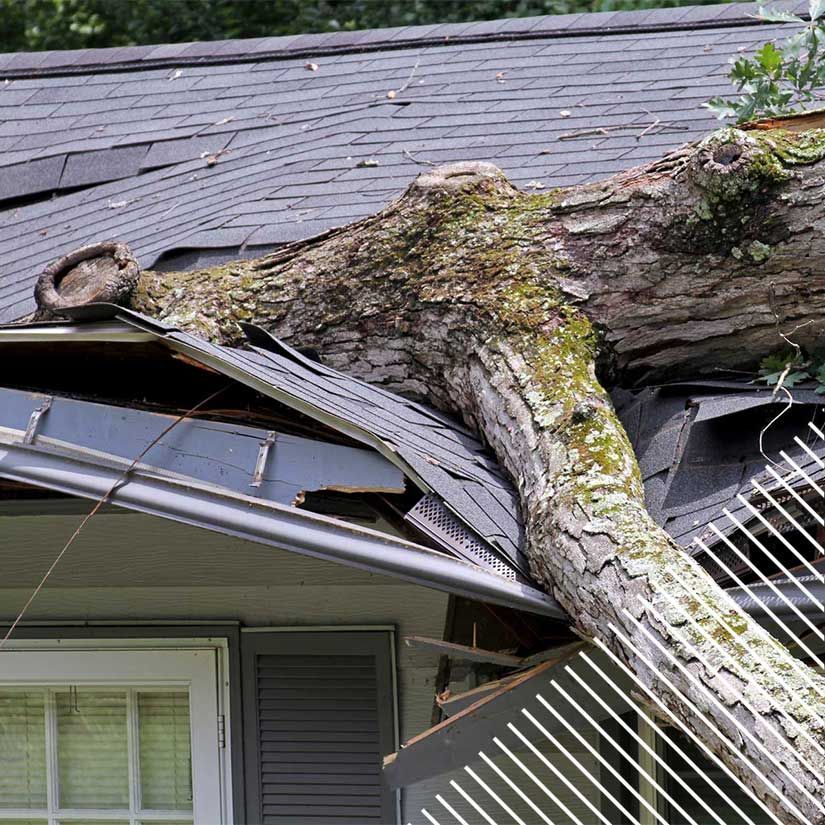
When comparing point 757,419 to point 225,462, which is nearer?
point 225,462

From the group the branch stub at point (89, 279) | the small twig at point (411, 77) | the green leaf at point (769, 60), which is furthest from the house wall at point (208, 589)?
the small twig at point (411, 77)

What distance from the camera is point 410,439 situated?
2844mm

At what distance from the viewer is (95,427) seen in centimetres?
281

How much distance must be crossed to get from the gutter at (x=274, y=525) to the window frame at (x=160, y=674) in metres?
1.29

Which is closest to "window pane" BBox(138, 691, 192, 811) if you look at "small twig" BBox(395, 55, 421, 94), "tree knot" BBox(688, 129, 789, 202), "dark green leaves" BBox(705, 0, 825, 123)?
"tree knot" BBox(688, 129, 789, 202)

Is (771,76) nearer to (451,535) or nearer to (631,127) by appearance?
(631,127)

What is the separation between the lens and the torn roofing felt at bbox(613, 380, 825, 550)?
2738mm

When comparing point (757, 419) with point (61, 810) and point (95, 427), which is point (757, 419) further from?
point (61, 810)

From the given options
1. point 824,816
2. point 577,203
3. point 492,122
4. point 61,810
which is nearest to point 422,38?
point 492,122

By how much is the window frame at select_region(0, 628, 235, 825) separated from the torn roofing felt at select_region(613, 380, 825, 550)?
63.6 inches

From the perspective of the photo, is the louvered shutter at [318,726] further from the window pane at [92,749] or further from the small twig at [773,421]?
the small twig at [773,421]

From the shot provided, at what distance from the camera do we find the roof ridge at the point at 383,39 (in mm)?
6156

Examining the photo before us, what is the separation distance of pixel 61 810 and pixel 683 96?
3.71 m

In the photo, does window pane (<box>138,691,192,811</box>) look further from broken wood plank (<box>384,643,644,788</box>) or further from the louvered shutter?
broken wood plank (<box>384,643,644,788</box>)
